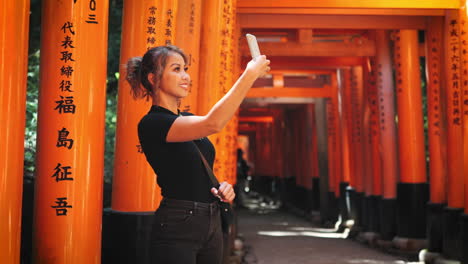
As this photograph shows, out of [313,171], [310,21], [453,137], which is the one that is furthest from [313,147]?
[453,137]

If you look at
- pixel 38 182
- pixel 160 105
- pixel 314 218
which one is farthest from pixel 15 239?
pixel 314 218

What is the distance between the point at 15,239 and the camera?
111 inches

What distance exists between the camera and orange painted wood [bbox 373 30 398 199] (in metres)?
9.79

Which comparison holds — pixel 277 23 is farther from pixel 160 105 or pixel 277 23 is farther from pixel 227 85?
pixel 160 105

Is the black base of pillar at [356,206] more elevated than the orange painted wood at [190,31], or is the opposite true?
the orange painted wood at [190,31]

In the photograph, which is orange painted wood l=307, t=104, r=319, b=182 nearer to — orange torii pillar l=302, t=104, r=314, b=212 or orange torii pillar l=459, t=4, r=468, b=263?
orange torii pillar l=302, t=104, r=314, b=212

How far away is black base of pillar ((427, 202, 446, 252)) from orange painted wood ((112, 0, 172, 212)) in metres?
5.28

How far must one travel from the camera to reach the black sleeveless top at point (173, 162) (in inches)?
86.4

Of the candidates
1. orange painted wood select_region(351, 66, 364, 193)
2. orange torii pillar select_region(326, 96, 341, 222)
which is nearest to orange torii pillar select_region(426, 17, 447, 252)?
orange painted wood select_region(351, 66, 364, 193)

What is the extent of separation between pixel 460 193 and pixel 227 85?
3.39 metres

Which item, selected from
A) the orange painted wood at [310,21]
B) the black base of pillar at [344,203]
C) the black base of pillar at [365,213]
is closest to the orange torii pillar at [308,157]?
the black base of pillar at [344,203]

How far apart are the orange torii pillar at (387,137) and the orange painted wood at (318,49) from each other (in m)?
0.35

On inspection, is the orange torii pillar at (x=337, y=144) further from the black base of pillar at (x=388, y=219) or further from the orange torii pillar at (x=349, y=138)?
the black base of pillar at (x=388, y=219)

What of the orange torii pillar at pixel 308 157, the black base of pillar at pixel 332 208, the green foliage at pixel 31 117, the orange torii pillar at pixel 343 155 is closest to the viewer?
the green foliage at pixel 31 117
